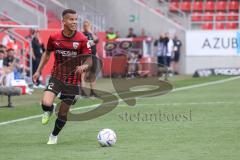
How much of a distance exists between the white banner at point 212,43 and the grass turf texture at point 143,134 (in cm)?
1674

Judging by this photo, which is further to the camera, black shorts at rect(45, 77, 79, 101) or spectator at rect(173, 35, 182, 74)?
spectator at rect(173, 35, 182, 74)

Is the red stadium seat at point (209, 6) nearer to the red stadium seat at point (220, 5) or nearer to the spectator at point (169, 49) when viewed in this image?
the red stadium seat at point (220, 5)

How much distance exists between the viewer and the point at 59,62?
39.8 ft

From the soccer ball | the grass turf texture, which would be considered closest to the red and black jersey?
the grass turf texture

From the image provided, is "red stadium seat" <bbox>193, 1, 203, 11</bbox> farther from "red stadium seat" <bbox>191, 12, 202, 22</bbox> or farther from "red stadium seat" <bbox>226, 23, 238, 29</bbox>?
"red stadium seat" <bbox>226, 23, 238, 29</bbox>

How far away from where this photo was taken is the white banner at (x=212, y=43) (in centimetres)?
3709

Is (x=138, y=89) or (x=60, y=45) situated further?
(x=138, y=89)

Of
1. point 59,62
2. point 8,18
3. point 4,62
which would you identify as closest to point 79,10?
point 8,18

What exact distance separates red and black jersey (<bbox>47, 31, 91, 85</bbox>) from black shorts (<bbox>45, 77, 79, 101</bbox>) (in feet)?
0.21

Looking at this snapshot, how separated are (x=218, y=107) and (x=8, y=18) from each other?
14.2m

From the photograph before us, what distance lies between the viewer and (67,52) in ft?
39.6

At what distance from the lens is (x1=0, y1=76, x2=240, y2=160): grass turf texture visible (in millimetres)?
10531

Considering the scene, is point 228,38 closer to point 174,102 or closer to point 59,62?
point 174,102

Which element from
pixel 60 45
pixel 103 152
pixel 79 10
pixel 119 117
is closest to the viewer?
pixel 103 152
